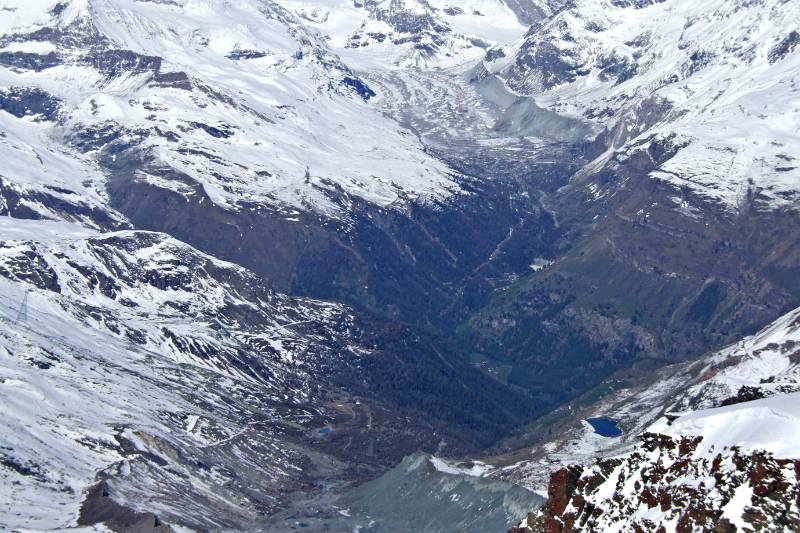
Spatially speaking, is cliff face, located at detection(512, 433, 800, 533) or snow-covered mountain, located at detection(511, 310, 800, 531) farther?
snow-covered mountain, located at detection(511, 310, 800, 531)

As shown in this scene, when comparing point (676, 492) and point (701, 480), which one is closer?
point (701, 480)

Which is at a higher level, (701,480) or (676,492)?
(701,480)

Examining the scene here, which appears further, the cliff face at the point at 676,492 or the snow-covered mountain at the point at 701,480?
the snow-covered mountain at the point at 701,480

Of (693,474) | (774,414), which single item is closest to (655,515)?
(693,474)

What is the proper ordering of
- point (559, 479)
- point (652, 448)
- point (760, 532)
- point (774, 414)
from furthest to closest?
point (559, 479)
point (652, 448)
point (774, 414)
point (760, 532)

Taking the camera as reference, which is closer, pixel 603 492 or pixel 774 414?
pixel 774 414

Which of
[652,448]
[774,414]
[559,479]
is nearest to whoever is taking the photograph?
[774,414]

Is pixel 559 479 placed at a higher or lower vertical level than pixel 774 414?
lower

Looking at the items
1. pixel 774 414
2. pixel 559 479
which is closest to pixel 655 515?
pixel 774 414

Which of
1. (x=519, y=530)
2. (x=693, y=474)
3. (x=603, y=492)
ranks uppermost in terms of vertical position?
(x=693, y=474)

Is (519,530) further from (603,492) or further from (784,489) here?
(784,489)
